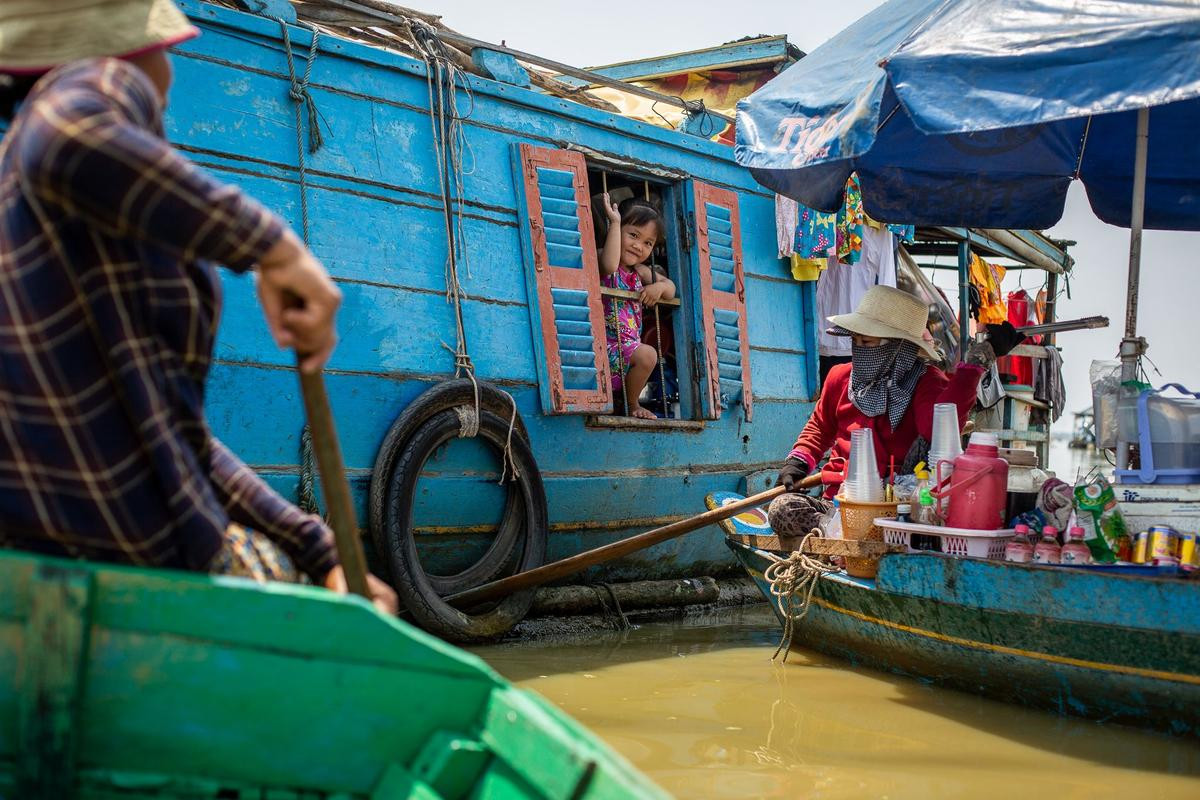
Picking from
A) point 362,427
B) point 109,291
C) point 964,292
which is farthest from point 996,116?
point 964,292

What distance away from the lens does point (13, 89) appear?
5.58 feet

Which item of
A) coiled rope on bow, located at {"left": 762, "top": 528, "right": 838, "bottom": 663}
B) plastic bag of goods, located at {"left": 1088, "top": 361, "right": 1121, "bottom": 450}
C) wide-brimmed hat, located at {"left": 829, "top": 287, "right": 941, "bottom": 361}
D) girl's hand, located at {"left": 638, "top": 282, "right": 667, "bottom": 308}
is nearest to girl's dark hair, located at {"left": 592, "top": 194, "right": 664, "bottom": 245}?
girl's hand, located at {"left": 638, "top": 282, "right": 667, "bottom": 308}

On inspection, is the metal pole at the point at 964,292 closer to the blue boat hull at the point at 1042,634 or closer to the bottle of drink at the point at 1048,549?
the blue boat hull at the point at 1042,634

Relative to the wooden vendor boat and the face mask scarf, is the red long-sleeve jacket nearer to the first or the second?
the face mask scarf

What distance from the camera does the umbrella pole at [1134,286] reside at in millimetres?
4477

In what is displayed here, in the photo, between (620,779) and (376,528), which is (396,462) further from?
(620,779)

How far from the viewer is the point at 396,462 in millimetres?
5395

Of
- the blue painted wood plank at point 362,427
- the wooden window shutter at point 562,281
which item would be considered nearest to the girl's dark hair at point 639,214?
the wooden window shutter at point 562,281

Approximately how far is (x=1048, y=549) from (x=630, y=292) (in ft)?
10.7

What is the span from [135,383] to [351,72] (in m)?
4.35

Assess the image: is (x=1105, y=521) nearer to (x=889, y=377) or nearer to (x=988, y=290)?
(x=889, y=377)

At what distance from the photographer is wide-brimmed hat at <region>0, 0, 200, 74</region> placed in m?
1.64

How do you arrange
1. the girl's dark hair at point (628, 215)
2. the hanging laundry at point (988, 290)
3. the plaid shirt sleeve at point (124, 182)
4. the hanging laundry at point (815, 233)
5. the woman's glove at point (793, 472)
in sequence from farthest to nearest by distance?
the hanging laundry at point (988, 290) → the hanging laundry at point (815, 233) → the girl's dark hair at point (628, 215) → the woman's glove at point (793, 472) → the plaid shirt sleeve at point (124, 182)

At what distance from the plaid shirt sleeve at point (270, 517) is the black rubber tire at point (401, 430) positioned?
3.31 meters
